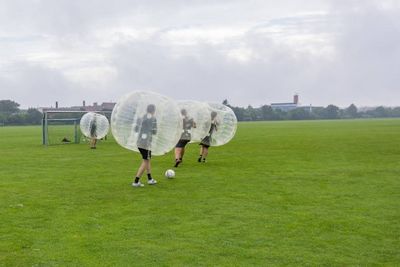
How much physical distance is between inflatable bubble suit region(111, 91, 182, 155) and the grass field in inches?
44.1

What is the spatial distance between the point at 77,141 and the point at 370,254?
28923 mm

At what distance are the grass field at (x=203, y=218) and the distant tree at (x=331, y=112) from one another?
581 feet

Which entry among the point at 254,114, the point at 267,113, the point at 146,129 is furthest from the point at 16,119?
the point at 146,129

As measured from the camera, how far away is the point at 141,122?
12.4m

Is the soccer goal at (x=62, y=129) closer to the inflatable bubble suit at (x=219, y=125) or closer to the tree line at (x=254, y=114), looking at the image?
the inflatable bubble suit at (x=219, y=125)

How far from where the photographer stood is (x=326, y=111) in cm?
19050

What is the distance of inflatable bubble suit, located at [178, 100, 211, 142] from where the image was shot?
1686 centimetres

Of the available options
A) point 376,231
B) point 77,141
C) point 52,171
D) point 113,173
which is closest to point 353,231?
point 376,231

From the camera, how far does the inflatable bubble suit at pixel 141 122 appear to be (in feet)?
40.7

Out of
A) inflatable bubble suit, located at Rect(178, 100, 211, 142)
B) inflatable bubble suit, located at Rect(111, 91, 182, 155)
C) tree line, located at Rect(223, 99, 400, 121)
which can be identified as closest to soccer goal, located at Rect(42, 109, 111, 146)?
inflatable bubble suit, located at Rect(178, 100, 211, 142)

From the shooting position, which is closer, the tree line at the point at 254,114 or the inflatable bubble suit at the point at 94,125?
the inflatable bubble suit at the point at 94,125

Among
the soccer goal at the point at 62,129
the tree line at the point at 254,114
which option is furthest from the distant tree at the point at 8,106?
the soccer goal at the point at 62,129

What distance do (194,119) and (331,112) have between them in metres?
178

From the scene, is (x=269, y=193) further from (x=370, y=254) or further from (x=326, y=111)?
(x=326, y=111)
